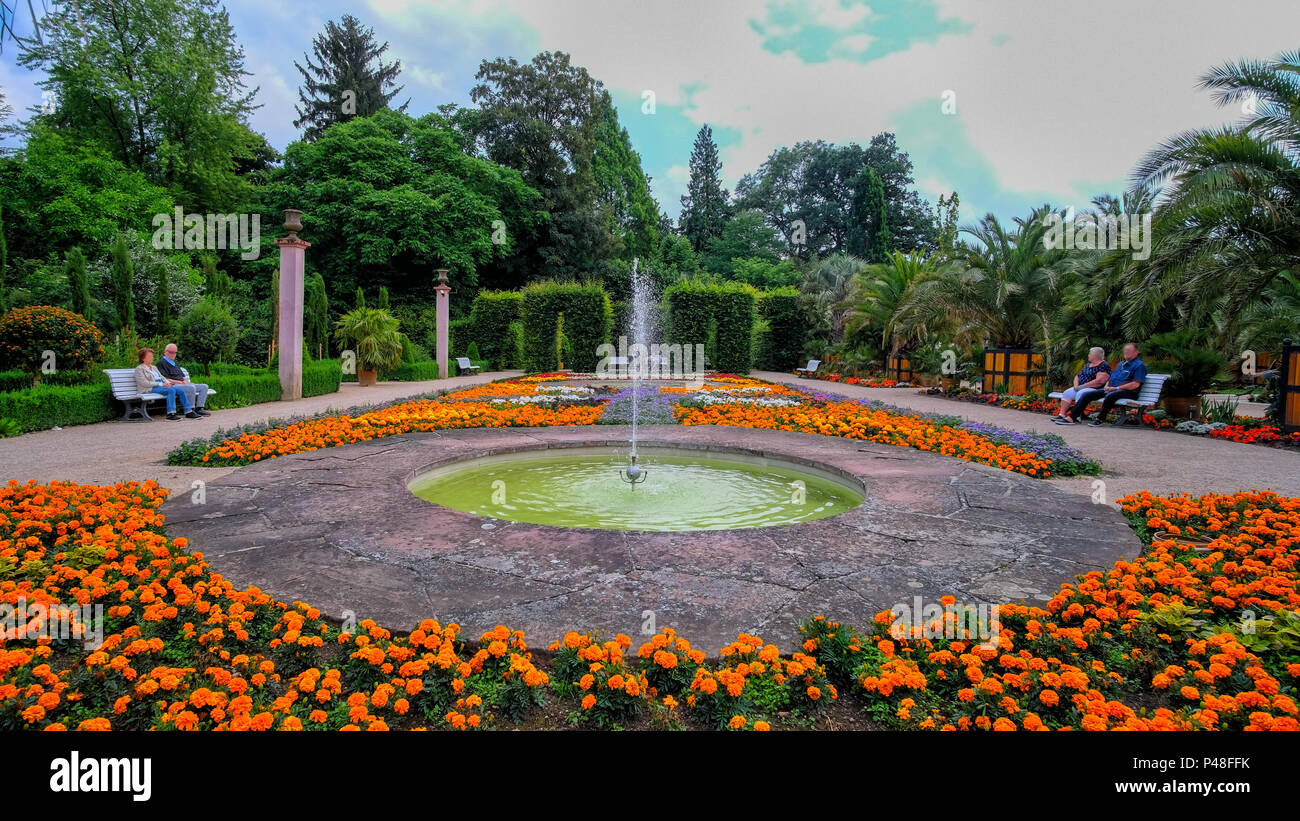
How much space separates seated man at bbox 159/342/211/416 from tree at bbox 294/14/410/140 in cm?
3128

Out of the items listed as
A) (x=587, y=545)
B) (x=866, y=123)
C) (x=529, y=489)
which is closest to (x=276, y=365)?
(x=529, y=489)

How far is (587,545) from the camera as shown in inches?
126

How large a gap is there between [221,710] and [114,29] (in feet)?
115

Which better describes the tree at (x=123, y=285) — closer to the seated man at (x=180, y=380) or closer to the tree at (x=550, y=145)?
the seated man at (x=180, y=380)

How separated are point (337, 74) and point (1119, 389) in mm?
39866

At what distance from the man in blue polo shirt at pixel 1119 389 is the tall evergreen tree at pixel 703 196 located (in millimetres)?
37515

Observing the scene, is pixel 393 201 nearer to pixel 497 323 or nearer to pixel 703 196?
pixel 497 323

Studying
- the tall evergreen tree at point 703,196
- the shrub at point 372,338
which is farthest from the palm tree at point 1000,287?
the tall evergreen tree at point 703,196

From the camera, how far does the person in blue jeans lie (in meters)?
8.74

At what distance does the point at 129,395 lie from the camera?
8742 millimetres

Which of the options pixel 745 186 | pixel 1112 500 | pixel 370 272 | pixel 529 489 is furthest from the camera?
→ pixel 745 186

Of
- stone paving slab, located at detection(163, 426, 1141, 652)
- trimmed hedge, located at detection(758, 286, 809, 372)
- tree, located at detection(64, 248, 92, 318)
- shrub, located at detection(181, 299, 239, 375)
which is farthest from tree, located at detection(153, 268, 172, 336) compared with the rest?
trimmed hedge, located at detection(758, 286, 809, 372)
